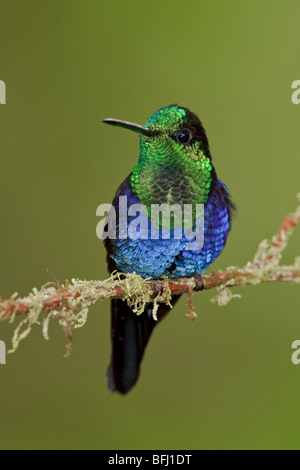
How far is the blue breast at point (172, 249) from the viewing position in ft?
9.16

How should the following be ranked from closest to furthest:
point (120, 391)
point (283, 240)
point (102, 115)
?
1. point (283, 240)
2. point (120, 391)
3. point (102, 115)

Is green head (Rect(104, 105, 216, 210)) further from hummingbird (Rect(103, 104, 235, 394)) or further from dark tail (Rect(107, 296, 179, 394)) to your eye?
dark tail (Rect(107, 296, 179, 394))

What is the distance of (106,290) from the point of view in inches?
89.3

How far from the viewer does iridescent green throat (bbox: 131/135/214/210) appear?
2711mm

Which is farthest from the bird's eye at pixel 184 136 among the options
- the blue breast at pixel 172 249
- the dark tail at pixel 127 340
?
the dark tail at pixel 127 340

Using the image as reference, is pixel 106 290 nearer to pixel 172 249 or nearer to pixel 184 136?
pixel 172 249

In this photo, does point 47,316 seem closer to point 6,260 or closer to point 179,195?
point 179,195

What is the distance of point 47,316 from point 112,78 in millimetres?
4182

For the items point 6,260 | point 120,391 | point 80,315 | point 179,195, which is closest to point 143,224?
point 179,195

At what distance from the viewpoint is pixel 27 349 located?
5.48m

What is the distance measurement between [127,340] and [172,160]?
50.3 inches

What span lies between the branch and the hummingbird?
30 cm

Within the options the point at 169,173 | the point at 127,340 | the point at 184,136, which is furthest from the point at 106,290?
the point at 127,340

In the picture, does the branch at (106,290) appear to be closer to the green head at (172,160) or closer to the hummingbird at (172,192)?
the hummingbird at (172,192)
